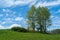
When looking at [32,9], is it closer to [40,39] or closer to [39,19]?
[39,19]

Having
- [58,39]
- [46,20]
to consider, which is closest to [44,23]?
[46,20]

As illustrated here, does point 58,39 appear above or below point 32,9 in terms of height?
below

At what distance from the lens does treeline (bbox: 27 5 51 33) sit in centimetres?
6669

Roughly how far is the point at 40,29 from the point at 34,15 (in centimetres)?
579

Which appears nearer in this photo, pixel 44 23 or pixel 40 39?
pixel 40 39

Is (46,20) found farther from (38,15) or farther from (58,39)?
(58,39)

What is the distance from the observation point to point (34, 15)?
223 ft

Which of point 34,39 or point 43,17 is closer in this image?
point 34,39

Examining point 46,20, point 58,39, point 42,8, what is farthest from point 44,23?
point 58,39

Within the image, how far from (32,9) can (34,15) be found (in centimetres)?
245

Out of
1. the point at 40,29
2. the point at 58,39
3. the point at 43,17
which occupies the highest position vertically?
the point at 43,17

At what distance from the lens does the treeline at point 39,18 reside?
6669cm

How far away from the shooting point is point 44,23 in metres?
68.4

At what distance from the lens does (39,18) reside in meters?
69.0
